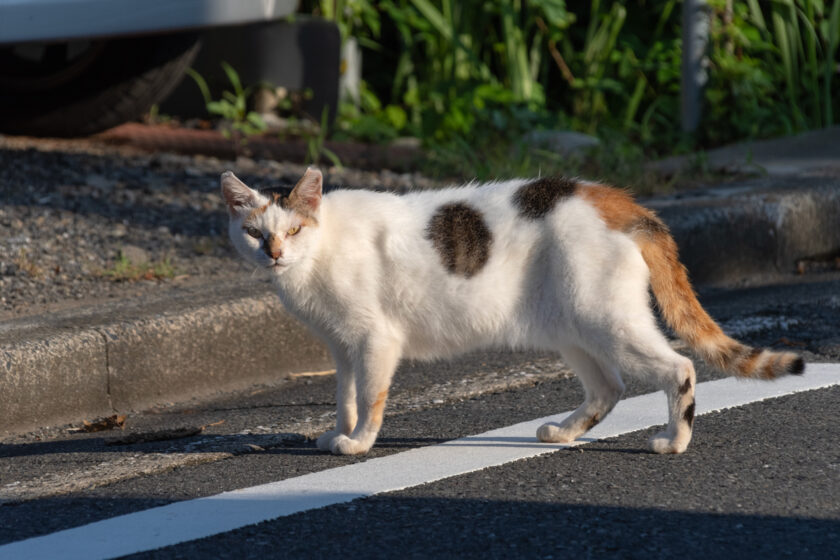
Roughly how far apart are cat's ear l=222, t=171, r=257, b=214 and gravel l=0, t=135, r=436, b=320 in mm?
1199

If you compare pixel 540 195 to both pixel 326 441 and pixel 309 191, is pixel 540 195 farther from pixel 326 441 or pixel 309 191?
pixel 326 441

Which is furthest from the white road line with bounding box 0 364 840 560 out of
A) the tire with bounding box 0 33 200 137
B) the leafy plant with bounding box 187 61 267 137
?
the leafy plant with bounding box 187 61 267 137

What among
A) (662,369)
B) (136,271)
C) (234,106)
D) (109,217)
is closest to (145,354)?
(136,271)

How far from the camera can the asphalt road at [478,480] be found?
8.44 feet

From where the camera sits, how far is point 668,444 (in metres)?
3.14

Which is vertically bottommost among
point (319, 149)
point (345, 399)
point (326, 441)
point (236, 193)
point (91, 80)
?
point (326, 441)

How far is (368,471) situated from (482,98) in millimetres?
5027

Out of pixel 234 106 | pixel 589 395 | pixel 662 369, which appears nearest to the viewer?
pixel 662 369

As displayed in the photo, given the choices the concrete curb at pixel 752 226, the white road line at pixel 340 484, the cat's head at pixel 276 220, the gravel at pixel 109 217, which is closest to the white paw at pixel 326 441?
the white road line at pixel 340 484

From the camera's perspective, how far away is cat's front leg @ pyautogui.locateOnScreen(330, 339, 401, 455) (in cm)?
324

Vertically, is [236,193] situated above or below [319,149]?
above

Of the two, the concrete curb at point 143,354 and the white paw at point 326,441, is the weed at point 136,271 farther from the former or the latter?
the white paw at point 326,441

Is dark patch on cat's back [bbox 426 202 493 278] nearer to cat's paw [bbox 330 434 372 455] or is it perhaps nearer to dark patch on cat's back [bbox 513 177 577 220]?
dark patch on cat's back [bbox 513 177 577 220]

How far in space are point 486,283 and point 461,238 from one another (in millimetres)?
154
